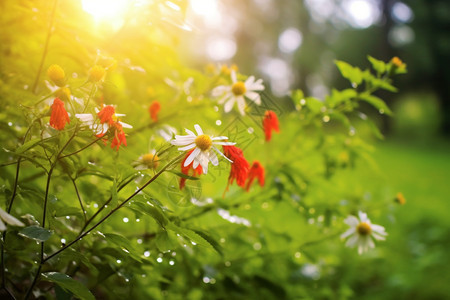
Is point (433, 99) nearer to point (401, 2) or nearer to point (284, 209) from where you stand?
point (401, 2)

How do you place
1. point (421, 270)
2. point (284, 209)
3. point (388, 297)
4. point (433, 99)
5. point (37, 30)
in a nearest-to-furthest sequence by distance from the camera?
point (37, 30)
point (284, 209)
point (388, 297)
point (421, 270)
point (433, 99)

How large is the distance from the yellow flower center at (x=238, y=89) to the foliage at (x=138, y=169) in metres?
0.05

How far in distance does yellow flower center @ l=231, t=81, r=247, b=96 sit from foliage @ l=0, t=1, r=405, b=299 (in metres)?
0.05

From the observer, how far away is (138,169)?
3.08 feet

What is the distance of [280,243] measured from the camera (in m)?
1.61

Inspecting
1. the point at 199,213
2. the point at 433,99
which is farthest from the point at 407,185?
the point at 433,99

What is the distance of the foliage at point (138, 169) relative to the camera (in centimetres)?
90

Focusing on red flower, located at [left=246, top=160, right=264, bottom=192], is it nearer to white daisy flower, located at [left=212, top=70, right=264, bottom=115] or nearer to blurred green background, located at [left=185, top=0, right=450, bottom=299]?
white daisy flower, located at [left=212, top=70, right=264, bottom=115]

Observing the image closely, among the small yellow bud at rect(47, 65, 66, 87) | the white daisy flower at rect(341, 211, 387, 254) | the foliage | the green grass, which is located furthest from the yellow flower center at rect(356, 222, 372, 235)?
the small yellow bud at rect(47, 65, 66, 87)

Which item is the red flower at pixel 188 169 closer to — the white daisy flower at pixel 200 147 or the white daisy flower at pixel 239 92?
the white daisy flower at pixel 200 147

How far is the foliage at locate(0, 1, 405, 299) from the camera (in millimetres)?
901

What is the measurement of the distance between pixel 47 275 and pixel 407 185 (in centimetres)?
573

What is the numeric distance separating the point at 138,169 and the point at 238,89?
0.46m

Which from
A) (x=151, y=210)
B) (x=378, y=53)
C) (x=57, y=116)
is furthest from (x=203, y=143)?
(x=378, y=53)
